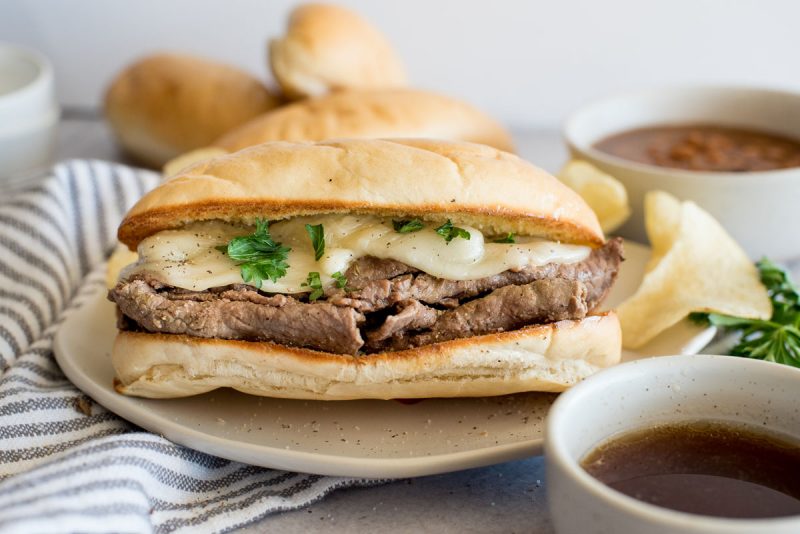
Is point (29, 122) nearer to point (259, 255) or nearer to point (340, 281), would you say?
point (259, 255)

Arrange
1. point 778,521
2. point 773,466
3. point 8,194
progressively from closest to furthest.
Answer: point 778,521 < point 773,466 < point 8,194

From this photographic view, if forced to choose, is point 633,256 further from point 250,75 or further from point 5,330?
point 250,75

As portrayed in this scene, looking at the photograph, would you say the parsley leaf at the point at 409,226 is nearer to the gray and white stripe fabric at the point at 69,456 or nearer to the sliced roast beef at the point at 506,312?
the sliced roast beef at the point at 506,312

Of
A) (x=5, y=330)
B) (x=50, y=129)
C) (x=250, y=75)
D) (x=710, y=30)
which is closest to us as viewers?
(x=5, y=330)

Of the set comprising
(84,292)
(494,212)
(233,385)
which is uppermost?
(494,212)

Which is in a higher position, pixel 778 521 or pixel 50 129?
pixel 778 521

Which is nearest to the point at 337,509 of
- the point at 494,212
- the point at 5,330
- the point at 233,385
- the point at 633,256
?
the point at 233,385
